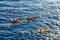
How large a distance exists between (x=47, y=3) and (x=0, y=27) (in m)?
15.9

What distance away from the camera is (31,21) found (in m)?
28.6

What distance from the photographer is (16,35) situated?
23.7 metres

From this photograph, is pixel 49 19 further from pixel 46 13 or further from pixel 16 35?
pixel 16 35

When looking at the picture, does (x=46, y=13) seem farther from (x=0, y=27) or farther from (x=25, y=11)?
(x=0, y=27)

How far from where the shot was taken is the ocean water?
23.8m

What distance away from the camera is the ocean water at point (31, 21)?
2378 cm

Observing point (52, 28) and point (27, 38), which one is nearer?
point (27, 38)

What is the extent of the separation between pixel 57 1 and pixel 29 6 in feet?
25.3

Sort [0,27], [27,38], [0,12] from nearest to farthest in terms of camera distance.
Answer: [27,38] → [0,27] → [0,12]

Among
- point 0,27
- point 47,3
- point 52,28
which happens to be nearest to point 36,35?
point 52,28

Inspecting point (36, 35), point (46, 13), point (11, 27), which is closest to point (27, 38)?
point (36, 35)

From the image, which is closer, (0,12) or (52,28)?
(52,28)

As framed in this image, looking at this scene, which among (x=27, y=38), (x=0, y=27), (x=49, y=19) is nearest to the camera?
(x=27, y=38)

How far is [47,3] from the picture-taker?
3891cm
